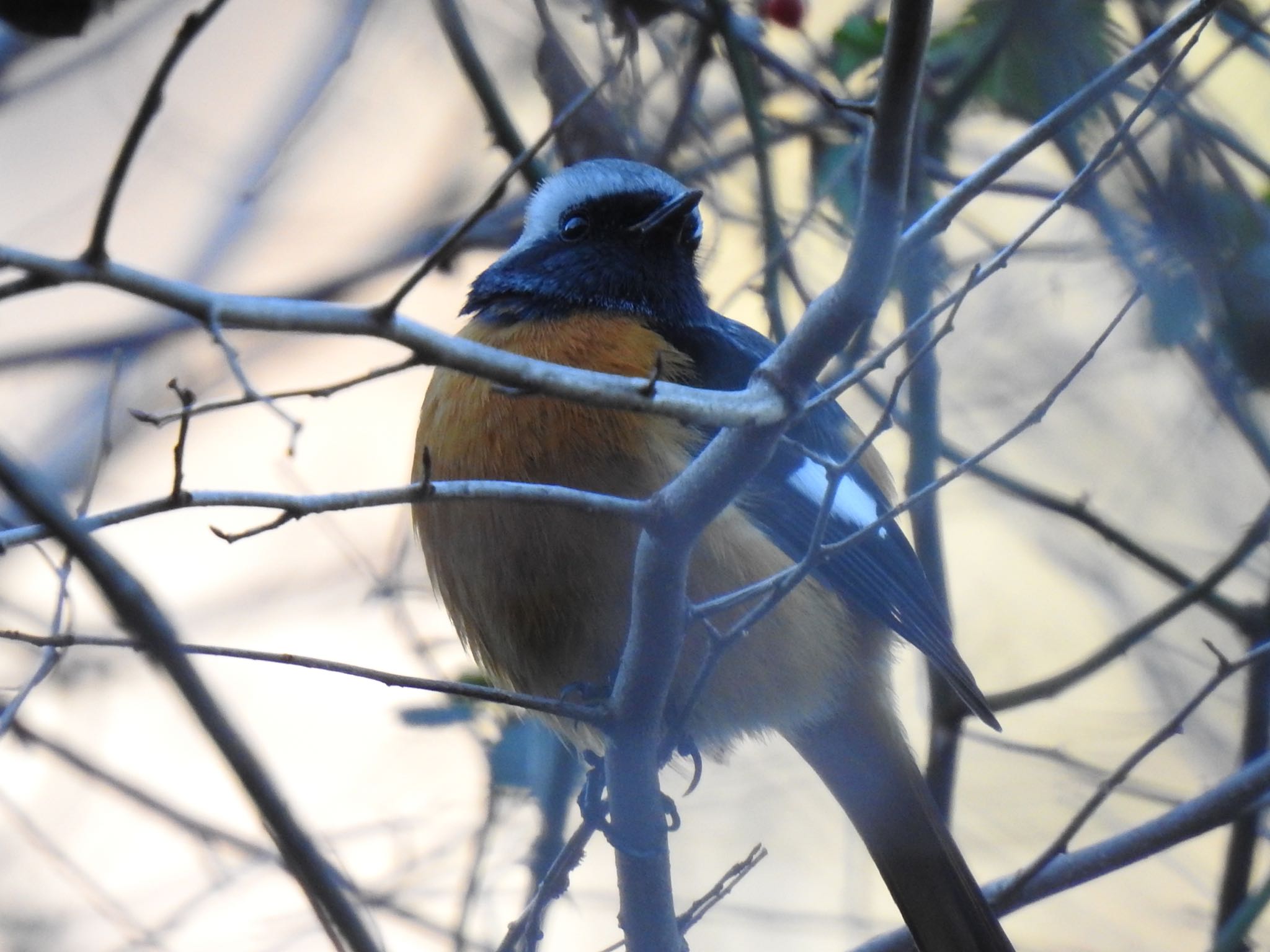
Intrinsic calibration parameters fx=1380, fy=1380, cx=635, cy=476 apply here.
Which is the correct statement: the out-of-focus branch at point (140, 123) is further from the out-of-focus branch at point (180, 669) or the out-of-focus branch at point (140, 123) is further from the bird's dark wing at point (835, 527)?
the bird's dark wing at point (835, 527)

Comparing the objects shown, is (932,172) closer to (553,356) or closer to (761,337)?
(761,337)

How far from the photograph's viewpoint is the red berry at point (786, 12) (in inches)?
168

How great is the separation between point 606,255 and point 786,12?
117cm

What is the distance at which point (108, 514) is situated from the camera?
1866 millimetres

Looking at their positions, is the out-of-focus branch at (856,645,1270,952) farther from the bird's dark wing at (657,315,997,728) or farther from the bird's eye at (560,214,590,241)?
the bird's eye at (560,214,590,241)

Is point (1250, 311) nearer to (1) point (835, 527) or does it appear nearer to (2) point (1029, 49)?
(2) point (1029, 49)

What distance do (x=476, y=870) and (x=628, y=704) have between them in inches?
36.8

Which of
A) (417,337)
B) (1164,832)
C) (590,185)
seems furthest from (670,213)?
(417,337)

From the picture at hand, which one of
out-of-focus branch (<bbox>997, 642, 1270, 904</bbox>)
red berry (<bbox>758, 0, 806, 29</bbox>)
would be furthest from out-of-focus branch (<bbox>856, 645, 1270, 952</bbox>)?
red berry (<bbox>758, 0, 806, 29</bbox>)

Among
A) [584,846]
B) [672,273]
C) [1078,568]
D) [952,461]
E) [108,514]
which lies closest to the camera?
[108,514]

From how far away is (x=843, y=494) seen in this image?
3.57 metres

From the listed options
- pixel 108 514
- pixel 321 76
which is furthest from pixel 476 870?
pixel 321 76

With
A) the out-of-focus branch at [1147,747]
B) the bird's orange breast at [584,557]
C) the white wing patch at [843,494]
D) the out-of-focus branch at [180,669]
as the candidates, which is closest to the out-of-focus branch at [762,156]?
the white wing patch at [843,494]

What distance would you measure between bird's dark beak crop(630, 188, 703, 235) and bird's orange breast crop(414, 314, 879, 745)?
397 mm
